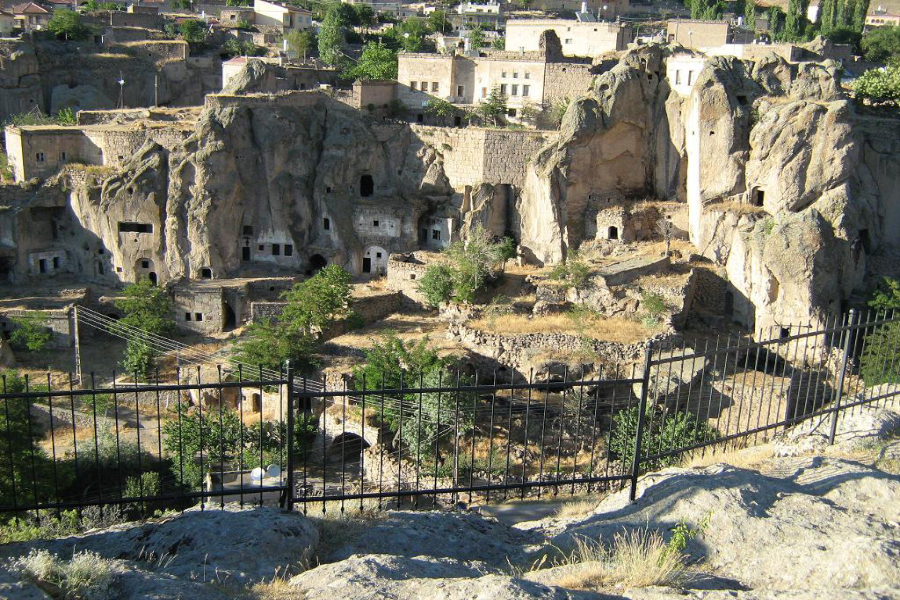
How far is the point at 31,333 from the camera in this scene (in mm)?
26047

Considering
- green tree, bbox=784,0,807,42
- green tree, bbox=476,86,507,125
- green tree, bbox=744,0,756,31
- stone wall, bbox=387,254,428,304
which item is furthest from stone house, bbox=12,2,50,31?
green tree, bbox=744,0,756,31

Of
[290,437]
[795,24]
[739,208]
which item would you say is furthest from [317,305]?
[795,24]

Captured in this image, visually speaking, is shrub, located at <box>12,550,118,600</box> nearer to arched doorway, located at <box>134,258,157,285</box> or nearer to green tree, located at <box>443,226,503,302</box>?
green tree, located at <box>443,226,503,302</box>

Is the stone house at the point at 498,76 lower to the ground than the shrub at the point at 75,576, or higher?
higher

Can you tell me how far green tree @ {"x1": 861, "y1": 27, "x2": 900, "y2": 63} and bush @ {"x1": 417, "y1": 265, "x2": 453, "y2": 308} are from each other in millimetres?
30998

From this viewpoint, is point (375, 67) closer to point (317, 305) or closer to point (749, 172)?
point (317, 305)

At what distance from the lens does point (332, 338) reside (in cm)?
2483

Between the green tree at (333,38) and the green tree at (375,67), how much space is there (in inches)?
54.9

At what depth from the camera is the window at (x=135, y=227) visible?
1225 inches

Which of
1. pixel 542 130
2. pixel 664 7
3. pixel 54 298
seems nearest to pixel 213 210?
pixel 54 298

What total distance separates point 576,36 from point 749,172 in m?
15.5

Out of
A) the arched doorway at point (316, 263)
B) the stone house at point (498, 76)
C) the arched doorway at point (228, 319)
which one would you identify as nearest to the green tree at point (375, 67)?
the stone house at point (498, 76)

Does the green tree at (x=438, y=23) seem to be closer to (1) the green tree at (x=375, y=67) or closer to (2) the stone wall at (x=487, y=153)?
(1) the green tree at (x=375, y=67)

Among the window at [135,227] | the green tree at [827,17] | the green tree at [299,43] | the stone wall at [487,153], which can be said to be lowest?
the window at [135,227]
